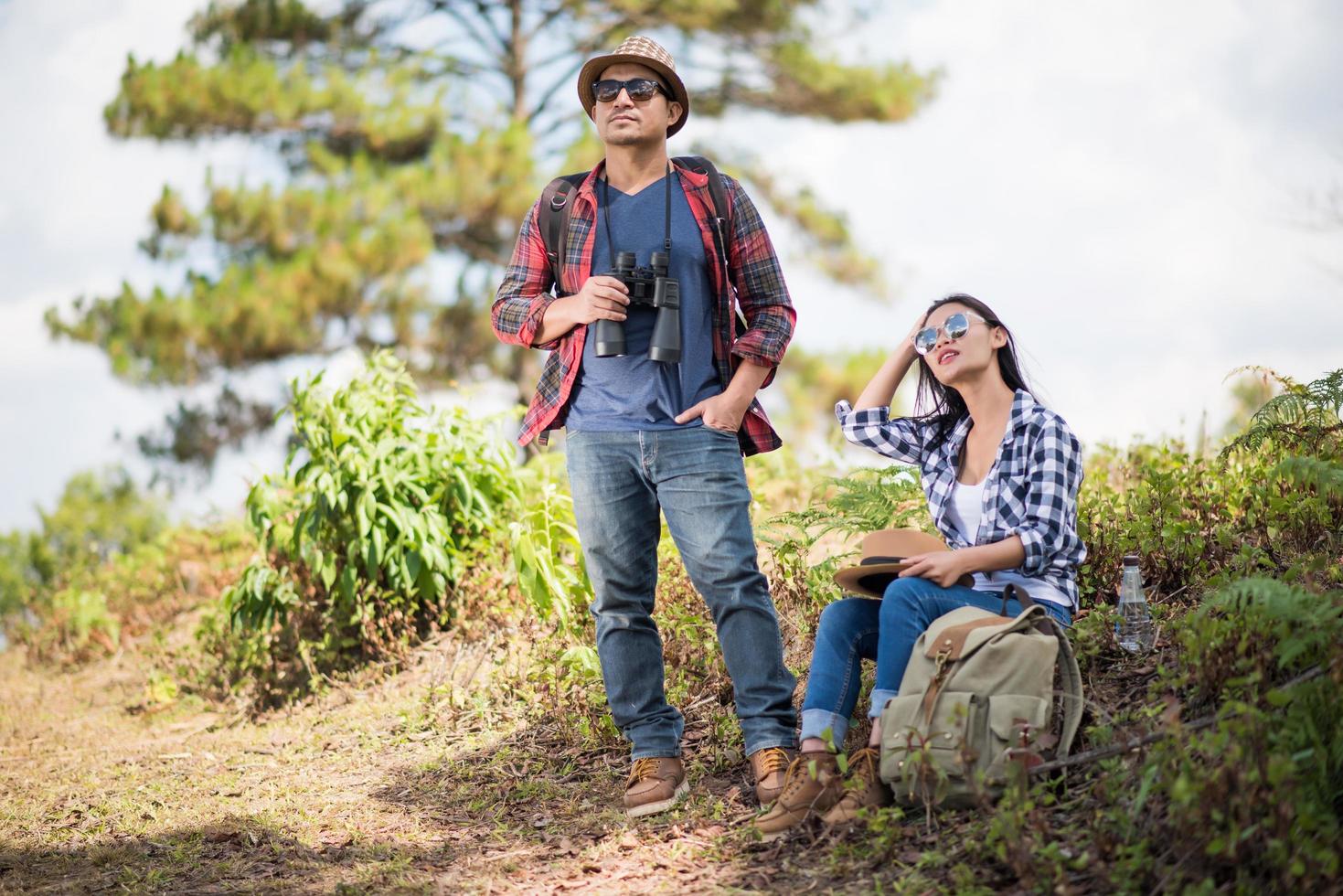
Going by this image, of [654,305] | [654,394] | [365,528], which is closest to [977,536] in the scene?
[654,394]

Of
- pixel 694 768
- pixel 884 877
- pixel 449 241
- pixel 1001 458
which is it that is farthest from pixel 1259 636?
pixel 449 241

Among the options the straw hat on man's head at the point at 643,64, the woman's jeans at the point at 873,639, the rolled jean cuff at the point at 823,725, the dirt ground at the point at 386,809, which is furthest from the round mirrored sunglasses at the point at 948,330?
the dirt ground at the point at 386,809

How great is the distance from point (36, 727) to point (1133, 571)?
611 cm

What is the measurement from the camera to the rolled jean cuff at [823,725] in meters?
3.44

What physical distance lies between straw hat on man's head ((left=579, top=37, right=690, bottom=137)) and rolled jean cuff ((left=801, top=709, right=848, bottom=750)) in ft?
6.27

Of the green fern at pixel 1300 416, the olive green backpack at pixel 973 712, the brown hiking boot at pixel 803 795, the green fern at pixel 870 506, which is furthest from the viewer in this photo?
the green fern at pixel 870 506

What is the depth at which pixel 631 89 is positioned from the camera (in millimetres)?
3691

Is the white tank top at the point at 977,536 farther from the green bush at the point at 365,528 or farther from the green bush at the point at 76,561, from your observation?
the green bush at the point at 76,561

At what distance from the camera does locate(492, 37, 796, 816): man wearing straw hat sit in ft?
12.0

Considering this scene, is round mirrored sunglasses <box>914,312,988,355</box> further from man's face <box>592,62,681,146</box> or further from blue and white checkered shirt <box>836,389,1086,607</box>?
man's face <box>592,62,681,146</box>

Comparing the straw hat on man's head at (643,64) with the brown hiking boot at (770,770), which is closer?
the brown hiking boot at (770,770)

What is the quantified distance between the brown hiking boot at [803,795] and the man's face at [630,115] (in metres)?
1.96

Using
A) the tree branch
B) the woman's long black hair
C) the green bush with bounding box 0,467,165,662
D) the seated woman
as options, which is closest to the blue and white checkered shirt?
the seated woman

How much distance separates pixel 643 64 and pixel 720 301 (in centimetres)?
79
